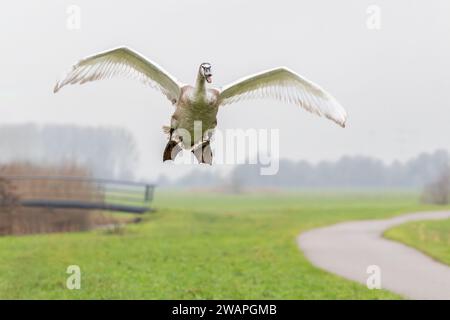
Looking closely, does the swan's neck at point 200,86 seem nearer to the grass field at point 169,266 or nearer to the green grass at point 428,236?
the grass field at point 169,266

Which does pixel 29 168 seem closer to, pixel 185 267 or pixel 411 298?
pixel 185 267

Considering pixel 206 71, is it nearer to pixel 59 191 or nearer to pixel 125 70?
pixel 125 70

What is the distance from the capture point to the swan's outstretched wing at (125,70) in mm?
1348

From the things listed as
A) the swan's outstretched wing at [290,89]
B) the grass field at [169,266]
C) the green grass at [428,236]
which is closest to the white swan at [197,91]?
the swan's outstretched wing at [290,89]

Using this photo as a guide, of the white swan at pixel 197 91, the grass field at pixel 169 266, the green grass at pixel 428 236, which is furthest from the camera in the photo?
the green grass at pixel 428 236

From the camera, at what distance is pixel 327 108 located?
1253 mm

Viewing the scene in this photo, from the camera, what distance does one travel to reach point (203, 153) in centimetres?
127

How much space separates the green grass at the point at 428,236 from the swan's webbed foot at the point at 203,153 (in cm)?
2234

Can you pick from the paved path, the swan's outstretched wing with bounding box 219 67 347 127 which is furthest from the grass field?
the swan's outstretched wing with bounding box 219 67 347 127

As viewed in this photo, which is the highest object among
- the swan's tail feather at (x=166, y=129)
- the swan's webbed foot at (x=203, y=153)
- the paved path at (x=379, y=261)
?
the swan's tail feather at (x=166, y=129)

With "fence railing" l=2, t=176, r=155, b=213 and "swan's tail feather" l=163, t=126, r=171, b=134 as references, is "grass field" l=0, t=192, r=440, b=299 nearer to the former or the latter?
"fence railing" l=2, t=176, r=155, b=213

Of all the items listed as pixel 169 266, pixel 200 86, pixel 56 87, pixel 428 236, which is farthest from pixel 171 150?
pixel 428 236
